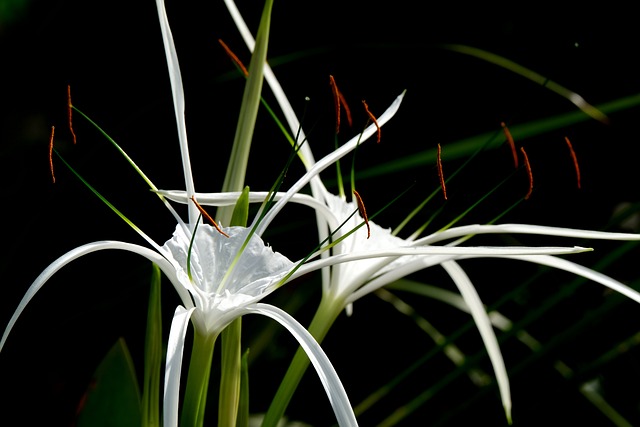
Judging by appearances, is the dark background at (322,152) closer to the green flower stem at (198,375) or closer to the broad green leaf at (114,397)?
the broad green leaf at (114,397)

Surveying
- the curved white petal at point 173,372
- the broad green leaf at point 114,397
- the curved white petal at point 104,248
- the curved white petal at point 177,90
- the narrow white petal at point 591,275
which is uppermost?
the curved white petal at point 177,90

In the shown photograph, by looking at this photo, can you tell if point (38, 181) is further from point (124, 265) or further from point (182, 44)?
point (182, 44)

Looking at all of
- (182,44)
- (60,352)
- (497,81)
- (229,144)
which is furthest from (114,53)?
(497,81)

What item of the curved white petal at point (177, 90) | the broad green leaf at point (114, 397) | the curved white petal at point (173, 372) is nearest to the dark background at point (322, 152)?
the broad green leaf at point (114, 397)

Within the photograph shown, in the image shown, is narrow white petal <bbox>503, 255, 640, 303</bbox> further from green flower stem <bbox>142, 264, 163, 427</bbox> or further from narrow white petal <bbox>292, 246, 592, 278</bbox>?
green flower stem <bbox>142, 264, 163, 427</bbox>

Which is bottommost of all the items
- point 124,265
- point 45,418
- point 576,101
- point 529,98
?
point 45,418

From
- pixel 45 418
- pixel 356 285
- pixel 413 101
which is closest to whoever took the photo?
pixel 356 285
